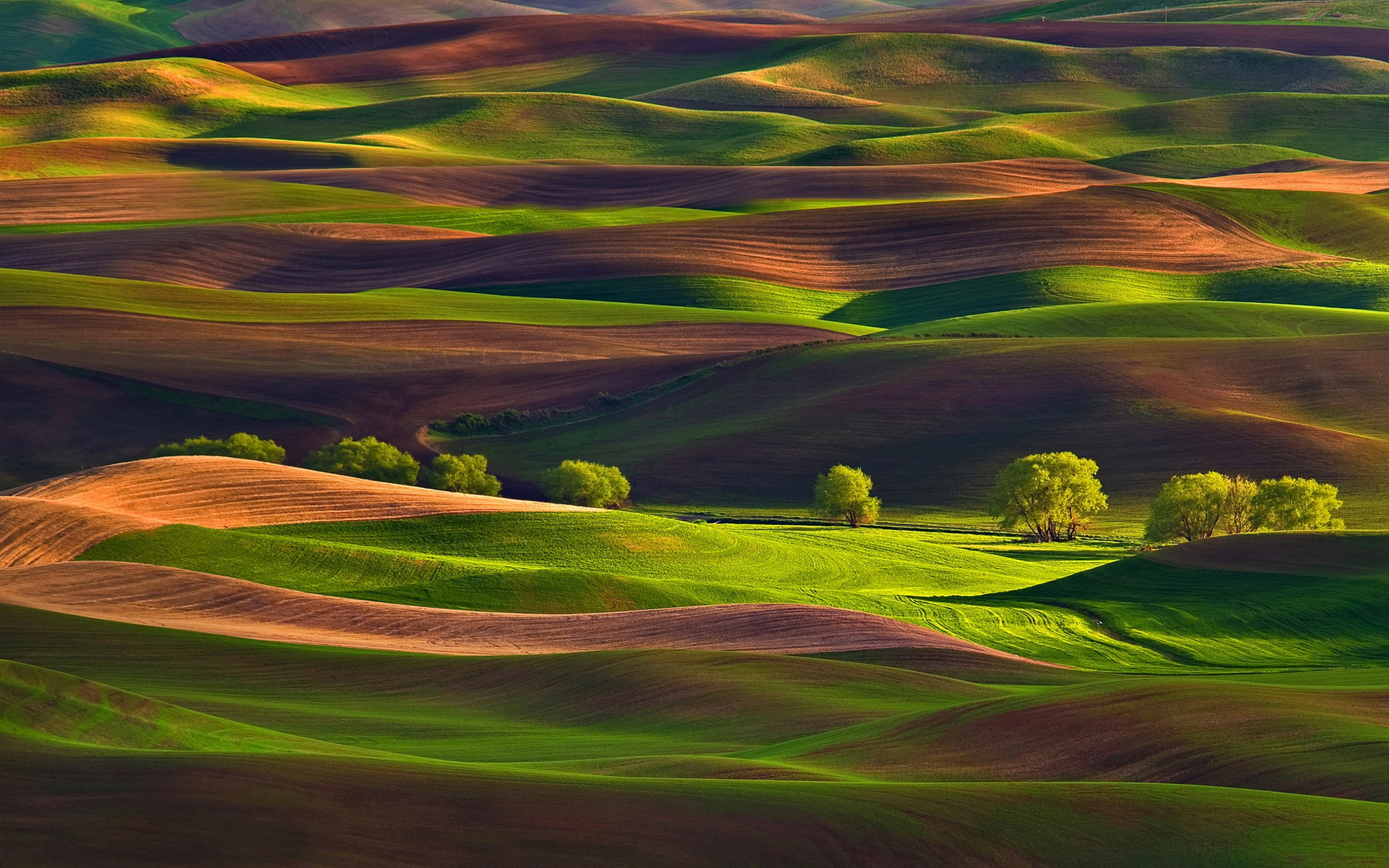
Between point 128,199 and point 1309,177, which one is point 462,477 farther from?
point 1309,177

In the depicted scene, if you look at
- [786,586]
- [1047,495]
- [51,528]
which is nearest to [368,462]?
[1047,495]

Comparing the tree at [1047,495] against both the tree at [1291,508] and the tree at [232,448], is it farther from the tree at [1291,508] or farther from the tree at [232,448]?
the tree at [232,448]

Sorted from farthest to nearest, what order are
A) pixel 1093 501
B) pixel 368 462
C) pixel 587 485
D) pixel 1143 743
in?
pixel 368 462
pixel 587 485
pixel 1093 501
pixel 1143 743

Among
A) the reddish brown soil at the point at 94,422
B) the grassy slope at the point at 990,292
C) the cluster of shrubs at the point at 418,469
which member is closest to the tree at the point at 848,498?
the cluster of shrubs at the point at 418,469

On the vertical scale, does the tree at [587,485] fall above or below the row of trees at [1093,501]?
below

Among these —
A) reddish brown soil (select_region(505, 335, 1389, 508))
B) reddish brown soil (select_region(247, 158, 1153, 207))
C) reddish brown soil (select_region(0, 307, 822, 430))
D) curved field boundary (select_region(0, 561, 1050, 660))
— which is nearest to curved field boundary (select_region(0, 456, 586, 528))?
curved field boundary (select_region(0, 561, 1050, 660))

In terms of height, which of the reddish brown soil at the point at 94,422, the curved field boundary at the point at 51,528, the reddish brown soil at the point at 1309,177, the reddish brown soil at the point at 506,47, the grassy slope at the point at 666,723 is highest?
the reddish brown soil at the point at 506,47

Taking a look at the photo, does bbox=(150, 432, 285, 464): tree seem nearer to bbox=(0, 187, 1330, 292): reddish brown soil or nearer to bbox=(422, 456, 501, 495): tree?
bbox=(422, 456, 501, 495): tree
